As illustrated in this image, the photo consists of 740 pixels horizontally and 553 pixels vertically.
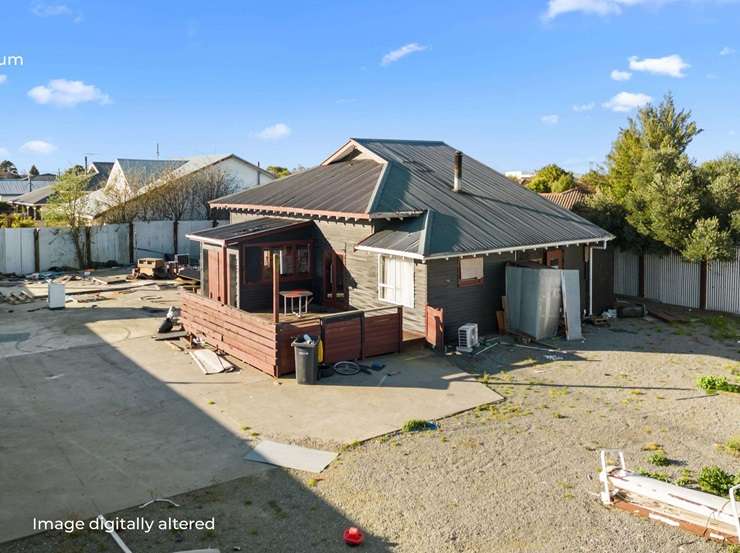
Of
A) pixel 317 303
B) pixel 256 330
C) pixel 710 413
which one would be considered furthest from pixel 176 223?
pixel 710 413

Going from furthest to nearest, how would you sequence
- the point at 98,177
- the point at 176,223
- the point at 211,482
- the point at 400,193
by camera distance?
the point at 98,177, the point at 176,223, the point at 400,193, the point at 211,482

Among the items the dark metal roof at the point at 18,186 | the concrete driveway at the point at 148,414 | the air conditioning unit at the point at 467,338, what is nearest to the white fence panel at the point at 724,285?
the air conditioning unit at the point at 467,338

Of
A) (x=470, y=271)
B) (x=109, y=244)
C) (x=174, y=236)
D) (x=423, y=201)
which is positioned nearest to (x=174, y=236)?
(x=174, y=236)

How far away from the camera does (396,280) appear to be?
17781mm

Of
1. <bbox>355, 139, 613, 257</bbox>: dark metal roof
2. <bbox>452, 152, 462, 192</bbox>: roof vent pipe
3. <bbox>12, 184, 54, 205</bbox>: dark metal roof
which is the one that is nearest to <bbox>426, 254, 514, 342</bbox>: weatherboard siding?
<bbox>355, 139, 613, 257</bbox>: dark metal roof

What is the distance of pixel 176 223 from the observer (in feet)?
115

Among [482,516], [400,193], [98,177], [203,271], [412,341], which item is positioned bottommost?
[482,516]

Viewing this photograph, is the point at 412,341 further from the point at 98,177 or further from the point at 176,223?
the point at 98,177

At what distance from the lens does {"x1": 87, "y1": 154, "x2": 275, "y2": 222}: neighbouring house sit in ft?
120

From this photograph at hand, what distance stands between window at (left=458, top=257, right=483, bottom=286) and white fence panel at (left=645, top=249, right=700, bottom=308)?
371 inches

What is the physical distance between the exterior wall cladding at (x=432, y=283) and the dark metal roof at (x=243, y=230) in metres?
1.33

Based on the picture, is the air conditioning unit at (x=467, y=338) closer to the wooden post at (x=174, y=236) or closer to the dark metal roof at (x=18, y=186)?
the wooden post at (x=174, y=236)

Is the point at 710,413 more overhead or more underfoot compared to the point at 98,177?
more underfoot

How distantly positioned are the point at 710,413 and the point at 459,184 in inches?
439
